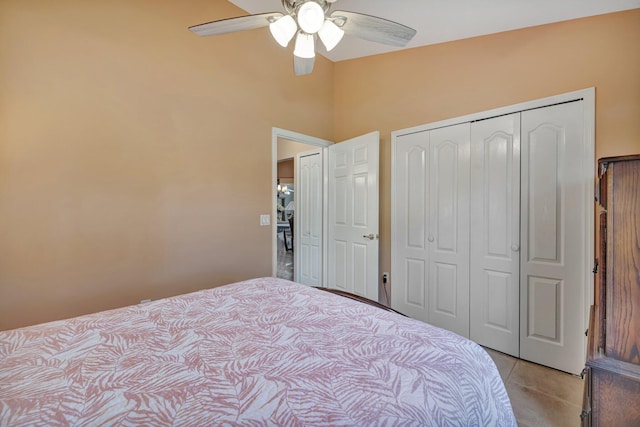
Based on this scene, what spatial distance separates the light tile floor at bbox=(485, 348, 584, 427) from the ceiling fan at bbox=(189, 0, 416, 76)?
235 cm

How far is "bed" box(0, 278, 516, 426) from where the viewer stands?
2.26 feet

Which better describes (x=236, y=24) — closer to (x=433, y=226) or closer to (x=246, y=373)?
(x=246, y=373)

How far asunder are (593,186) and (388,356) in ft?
6.60

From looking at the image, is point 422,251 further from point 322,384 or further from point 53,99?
point 53,99

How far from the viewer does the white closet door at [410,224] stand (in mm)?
2766

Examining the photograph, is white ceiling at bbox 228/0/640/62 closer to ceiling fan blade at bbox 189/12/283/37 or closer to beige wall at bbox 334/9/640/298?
beige wall at bbox 334/9/640/298

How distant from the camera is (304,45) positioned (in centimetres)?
172

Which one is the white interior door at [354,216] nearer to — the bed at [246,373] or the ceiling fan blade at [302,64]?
the ceiling fan blade at [302,64]

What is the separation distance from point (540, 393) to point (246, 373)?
2.09 meters

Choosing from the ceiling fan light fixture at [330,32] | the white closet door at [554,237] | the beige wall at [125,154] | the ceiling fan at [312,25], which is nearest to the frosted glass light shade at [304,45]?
the ceiling fan at [312,25]

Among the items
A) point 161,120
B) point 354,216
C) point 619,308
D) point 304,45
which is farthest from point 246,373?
point 354,216

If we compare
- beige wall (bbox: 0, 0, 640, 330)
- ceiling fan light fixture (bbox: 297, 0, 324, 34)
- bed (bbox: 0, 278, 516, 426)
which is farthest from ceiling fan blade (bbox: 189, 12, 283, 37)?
bed (bbox: 0, 278, 516, 426)

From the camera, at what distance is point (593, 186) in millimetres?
1896

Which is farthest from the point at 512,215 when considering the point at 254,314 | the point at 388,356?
the point at 254,314
